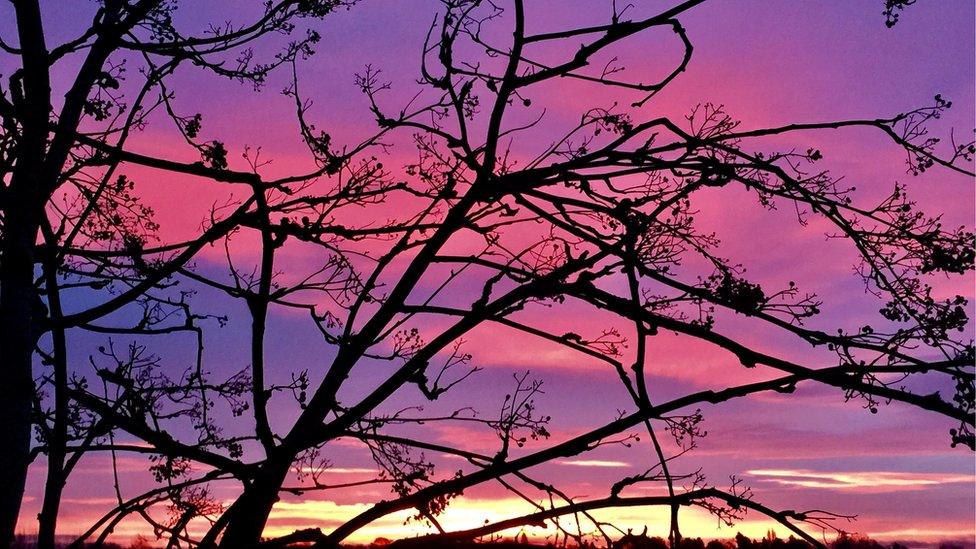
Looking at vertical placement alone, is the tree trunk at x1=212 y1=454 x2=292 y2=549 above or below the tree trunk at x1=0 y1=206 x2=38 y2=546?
below

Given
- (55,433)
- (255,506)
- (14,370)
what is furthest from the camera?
(55,433)

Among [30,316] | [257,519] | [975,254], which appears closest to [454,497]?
[257,519]

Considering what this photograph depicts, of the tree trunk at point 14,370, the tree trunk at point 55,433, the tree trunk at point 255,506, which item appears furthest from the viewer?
the tree trunk at point 55,433

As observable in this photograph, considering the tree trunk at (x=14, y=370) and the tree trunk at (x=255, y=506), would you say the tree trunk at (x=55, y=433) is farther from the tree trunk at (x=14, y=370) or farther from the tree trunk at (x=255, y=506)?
the tree trunk at (x=255, y=506)

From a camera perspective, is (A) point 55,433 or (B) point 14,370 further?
(A) point 55,433

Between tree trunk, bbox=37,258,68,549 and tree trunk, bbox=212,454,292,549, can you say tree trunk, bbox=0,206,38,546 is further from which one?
tree trunk, bbox=212,454,292,549

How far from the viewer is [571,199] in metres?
6.15

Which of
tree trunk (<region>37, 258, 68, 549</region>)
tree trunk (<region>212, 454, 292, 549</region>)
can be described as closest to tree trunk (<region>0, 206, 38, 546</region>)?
tree trunk (<region>37, 258, 68, 549</region>)

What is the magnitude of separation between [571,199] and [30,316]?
411cm

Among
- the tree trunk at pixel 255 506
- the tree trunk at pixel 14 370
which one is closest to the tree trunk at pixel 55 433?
the tree trunk at pixel 14 370

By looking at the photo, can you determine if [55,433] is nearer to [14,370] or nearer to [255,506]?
[14,370]

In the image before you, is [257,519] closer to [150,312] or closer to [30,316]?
[30,316]

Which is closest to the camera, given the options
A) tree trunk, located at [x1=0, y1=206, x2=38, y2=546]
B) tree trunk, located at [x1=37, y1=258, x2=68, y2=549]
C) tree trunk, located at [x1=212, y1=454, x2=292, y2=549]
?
tree trunk, located at [x1=212, y1=454, x2=292, y2=549]

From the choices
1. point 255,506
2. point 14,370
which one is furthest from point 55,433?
point 255,506
